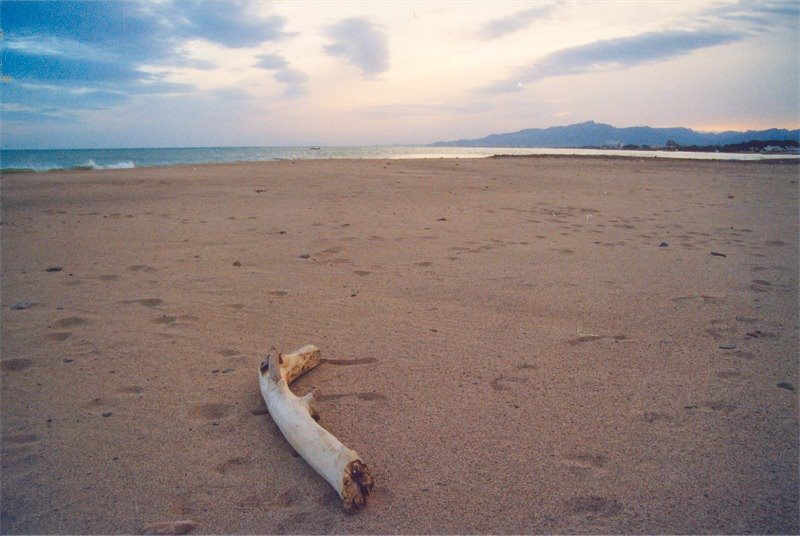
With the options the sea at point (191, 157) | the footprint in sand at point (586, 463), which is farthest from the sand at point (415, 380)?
the sea at point (191, 157)

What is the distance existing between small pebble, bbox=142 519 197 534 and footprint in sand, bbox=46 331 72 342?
5.89ft

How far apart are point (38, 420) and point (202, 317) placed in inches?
45.2

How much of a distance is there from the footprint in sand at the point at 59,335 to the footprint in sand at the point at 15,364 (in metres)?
0.26

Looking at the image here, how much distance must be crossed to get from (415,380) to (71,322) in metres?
2.29

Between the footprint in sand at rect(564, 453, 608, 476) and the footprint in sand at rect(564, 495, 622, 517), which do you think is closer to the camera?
the footprint in sand at rect(564, 495, 622, 517)

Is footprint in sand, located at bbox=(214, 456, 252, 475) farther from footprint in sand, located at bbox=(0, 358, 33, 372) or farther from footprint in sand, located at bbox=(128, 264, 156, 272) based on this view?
footprint in sand, located at bbox=(128, 264, 156, 272)

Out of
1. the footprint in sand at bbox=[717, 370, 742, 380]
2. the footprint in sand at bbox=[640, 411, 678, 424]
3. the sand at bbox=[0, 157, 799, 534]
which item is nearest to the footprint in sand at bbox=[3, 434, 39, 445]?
the sand at bbox=[0, 157, 799, 534]

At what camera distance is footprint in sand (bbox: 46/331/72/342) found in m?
2.81

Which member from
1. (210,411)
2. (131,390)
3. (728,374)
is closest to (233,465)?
(210,411)

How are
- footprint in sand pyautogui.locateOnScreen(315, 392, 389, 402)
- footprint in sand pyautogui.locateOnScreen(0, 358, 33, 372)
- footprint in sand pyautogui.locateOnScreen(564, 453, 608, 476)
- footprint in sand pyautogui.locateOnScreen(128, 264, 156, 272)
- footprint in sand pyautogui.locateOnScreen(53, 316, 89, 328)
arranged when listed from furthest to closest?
footprint in sand pyautogui.locateOnScreen(128, 264, 156, 272), footprint in sand pyautogui.locateOnScreen(53, 316, 89, 328), footprint in sand pyautogui.locateOnScreen(0, 358, 33, 372), footprint in sand pyautogui.locateOnScreen(315, 392, 389, 402), footprint in sand pyautogui.locateOnScreen(564, 453, 608, 476)

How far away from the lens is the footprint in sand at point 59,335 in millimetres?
2809

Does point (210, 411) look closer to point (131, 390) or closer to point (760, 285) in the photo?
point (131, 390)

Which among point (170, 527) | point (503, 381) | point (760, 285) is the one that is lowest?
point (170, 527)

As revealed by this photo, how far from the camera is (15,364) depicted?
2.52 meters
